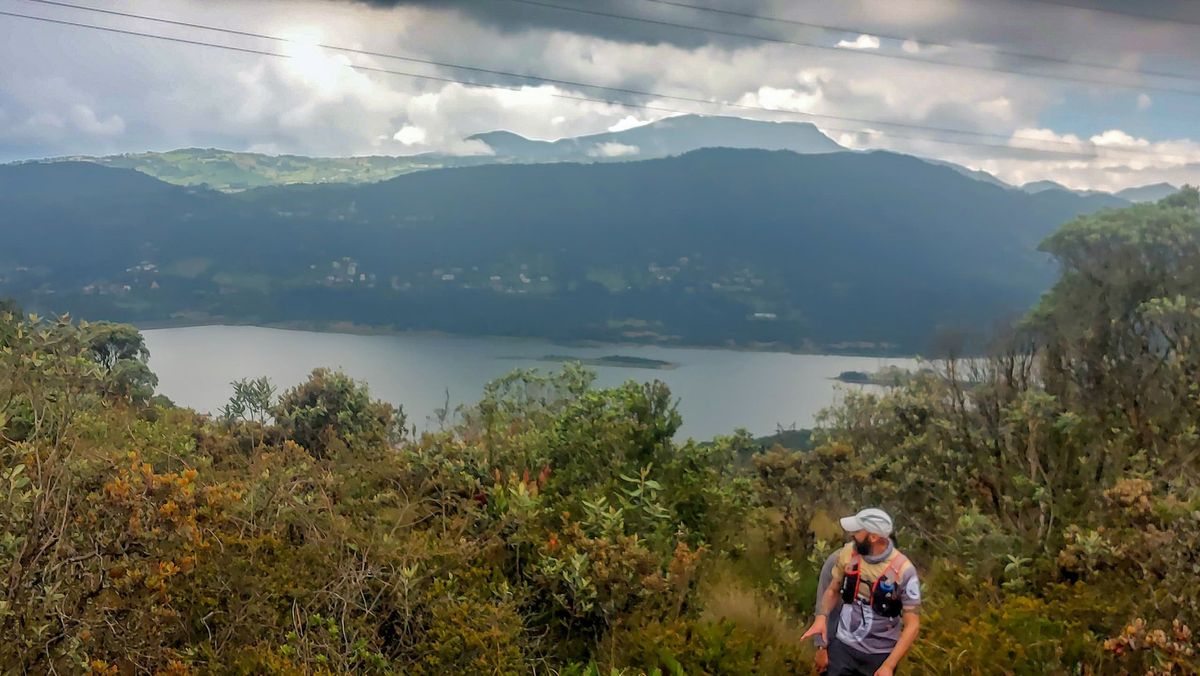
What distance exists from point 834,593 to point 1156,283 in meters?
11.8

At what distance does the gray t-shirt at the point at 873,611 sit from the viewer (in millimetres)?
4434

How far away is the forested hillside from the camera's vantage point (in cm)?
3338

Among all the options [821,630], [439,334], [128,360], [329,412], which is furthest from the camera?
[439,334]

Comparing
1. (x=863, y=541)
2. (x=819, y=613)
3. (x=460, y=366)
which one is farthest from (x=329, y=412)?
(x=460, y=366)

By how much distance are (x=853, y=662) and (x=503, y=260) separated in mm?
40103

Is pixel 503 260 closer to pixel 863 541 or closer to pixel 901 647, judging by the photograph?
pixel 863 541

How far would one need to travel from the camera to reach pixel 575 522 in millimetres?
6074

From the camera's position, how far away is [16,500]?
168 inches

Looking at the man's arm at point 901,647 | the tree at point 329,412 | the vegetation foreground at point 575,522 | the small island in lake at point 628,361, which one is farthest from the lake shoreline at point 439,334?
the man's arm at point 901,647

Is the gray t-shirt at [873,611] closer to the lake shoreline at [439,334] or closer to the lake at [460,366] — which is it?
the lake at [460,366]

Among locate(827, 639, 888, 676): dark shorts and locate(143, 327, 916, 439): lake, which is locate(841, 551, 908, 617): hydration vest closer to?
locate(827, 639, 888, 676): dark shorts

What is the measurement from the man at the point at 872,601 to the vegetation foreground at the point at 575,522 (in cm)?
61

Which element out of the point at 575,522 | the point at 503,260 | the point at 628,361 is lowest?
the point at 628,361

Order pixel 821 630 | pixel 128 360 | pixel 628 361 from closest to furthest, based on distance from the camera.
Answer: pixel 821 630, pixel 128 360, pixel 628 361
